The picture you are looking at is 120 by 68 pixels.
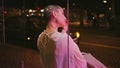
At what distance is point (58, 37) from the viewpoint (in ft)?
9.08

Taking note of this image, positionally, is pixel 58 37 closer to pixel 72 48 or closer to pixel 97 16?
pixel 72 48

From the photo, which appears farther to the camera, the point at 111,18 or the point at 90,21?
the point at 90,21

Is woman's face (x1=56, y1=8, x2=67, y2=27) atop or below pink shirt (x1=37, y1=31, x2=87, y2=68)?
atop

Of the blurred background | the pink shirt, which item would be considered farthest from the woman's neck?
the blurred background

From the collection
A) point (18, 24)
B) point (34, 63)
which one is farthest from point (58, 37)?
point (18, 24)

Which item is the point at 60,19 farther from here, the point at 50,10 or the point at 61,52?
the point at 61,52

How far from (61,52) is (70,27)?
2495 mm

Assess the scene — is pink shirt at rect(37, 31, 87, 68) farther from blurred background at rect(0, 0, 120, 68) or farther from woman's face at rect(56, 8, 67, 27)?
blurred background at rect(0, 0, 120, 68)

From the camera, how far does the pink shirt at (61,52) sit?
271 centimetres

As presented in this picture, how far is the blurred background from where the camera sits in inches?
381

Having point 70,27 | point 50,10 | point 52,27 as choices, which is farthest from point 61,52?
point 70,27

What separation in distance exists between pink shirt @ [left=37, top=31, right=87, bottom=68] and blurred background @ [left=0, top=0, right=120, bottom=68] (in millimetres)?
305

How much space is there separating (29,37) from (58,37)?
12818mm

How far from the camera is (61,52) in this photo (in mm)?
2756
